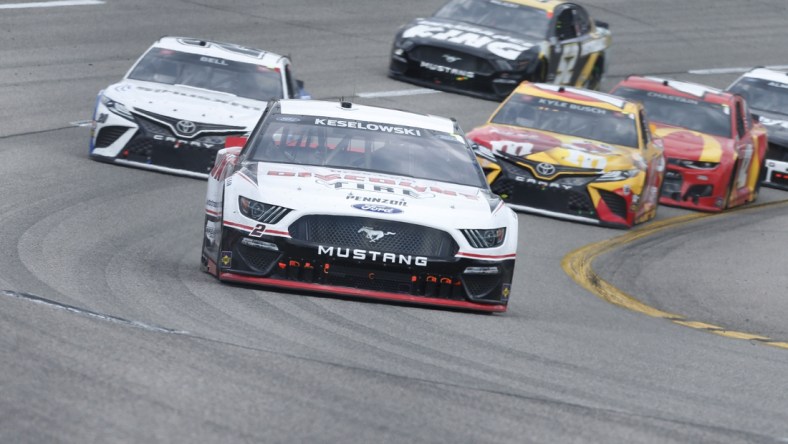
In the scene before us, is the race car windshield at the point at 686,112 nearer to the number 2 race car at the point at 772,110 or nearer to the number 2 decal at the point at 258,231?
the number 2 race car at the point at 772,110

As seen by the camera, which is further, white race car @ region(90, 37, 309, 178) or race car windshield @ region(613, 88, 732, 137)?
race car windshield @ region(613, 88, 732, 137)

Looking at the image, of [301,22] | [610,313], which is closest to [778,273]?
[610,313]

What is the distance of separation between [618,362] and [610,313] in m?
2.51

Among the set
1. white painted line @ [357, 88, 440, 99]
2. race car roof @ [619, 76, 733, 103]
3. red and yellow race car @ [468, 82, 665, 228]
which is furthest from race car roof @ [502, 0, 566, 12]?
red and yellow race car @ [468, 82, 665, 228]

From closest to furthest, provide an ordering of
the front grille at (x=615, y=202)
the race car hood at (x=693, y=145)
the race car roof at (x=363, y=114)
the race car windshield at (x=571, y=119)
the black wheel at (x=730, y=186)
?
the race car roof at (x=363, y=114), the front grille at (x=615, y=202), the race car windshield at (x=571, y=119), the race car hood at (x=693, y=145), the black wheel at (x=730, y=186)

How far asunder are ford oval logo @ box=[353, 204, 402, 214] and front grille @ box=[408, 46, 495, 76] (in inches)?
518

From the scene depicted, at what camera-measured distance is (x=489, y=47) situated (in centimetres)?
2242

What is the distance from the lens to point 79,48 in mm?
22672

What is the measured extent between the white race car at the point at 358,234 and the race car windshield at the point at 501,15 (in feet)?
44.4

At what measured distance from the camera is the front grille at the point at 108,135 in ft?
50.7

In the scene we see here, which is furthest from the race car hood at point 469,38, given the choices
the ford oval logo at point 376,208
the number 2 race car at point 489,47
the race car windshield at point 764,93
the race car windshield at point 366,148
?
the ford oval logo at point 376,208

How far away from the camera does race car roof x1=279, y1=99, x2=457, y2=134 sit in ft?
36.2

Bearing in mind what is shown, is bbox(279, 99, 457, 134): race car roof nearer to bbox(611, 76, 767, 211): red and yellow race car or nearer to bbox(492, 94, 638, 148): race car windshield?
bbox(492, 94, 638, 148): race car windshield

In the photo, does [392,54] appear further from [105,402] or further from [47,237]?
[105,402]
